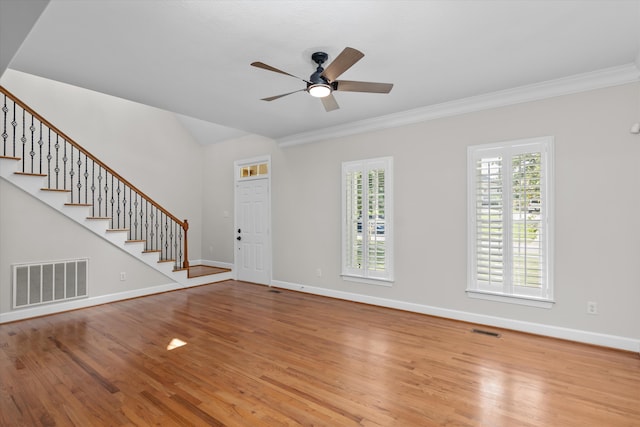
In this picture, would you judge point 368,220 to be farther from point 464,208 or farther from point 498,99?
point 498,99

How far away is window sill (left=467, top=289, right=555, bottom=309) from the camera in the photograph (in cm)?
358

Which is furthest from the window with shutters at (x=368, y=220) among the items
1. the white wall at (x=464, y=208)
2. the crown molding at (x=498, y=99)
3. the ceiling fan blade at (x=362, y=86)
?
the ceiling fan blade at (x=362, y=86)

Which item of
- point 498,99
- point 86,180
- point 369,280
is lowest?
point 369,280

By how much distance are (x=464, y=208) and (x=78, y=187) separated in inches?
228

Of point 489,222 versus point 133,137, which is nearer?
point 489,222

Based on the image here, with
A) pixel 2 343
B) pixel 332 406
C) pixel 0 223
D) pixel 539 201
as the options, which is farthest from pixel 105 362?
pixel 539 201

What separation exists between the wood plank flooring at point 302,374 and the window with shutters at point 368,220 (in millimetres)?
894

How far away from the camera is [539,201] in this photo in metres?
3.61

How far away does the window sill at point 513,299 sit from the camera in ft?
11.7

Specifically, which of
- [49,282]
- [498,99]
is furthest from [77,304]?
[498,99]

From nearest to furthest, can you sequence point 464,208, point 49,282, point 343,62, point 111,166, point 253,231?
point 343,62, point 464,208, point 49,282, point 111,166, point 253,231

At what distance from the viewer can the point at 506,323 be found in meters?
3.82

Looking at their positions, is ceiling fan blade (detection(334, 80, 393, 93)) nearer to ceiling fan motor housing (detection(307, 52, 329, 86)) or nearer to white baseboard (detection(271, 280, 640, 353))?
ceiling fan motor housing (detection(307, 52, 329, 86))

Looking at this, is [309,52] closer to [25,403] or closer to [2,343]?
[25,403]
